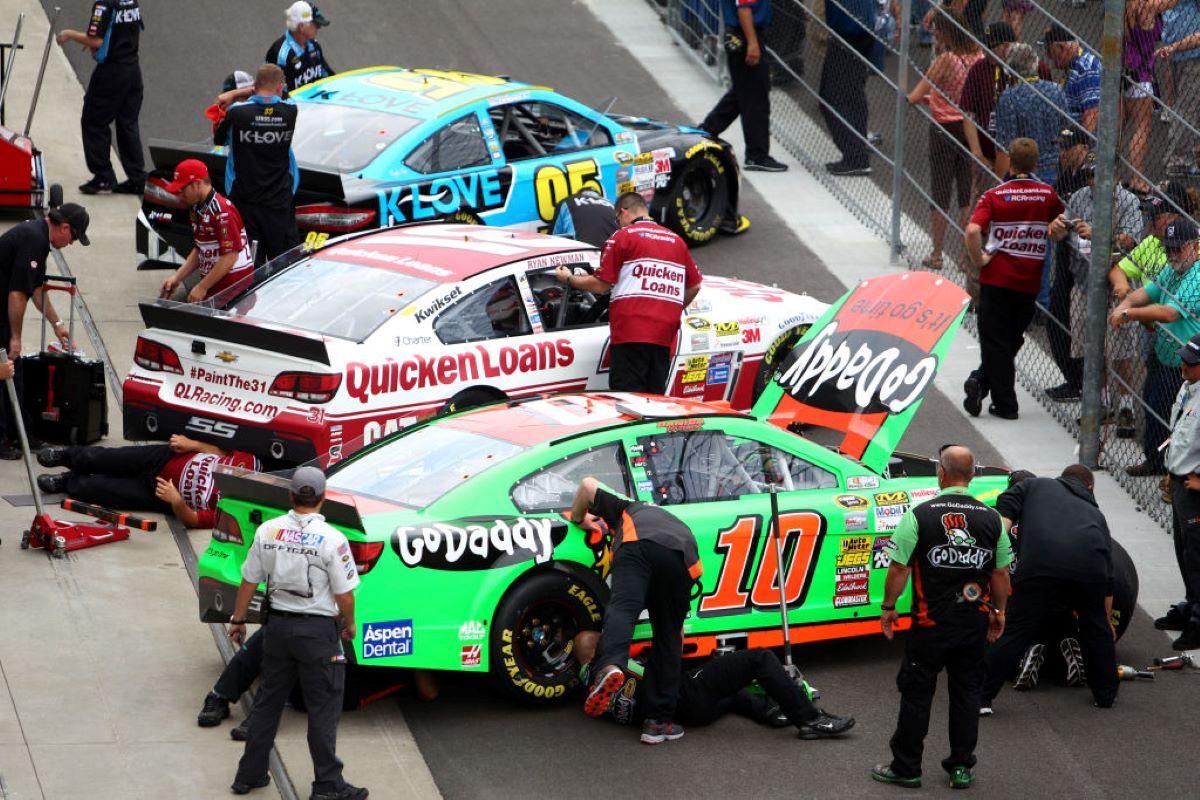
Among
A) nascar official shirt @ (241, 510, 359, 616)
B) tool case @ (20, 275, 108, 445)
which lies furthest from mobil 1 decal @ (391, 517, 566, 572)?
tool case @ (20, 275, 108, 445)

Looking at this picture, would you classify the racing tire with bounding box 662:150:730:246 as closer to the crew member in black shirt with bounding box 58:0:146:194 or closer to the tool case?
the crew member in black shirt with bounding box 58:0:146:194

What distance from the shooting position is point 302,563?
25.7 feet

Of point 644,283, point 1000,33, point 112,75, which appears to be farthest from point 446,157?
point 1000,33

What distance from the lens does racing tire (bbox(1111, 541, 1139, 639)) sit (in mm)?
10062

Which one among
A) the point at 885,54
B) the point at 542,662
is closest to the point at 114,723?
the point at 542,662

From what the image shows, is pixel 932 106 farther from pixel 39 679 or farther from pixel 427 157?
pixel 39 679

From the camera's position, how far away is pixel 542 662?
9.05 meters

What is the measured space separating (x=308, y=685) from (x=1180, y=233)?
22.7ft

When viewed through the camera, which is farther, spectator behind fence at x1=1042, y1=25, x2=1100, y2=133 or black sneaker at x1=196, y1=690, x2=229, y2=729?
spectator behind fence at x1=1042, y1=25, x2=1100, y2=133

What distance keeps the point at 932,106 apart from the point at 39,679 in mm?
9872

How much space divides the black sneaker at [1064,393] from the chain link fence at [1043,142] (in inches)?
0.6

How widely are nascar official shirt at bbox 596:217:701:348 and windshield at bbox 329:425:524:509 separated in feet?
8.50

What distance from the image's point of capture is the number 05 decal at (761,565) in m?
9.44

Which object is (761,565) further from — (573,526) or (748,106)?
(748,106)
